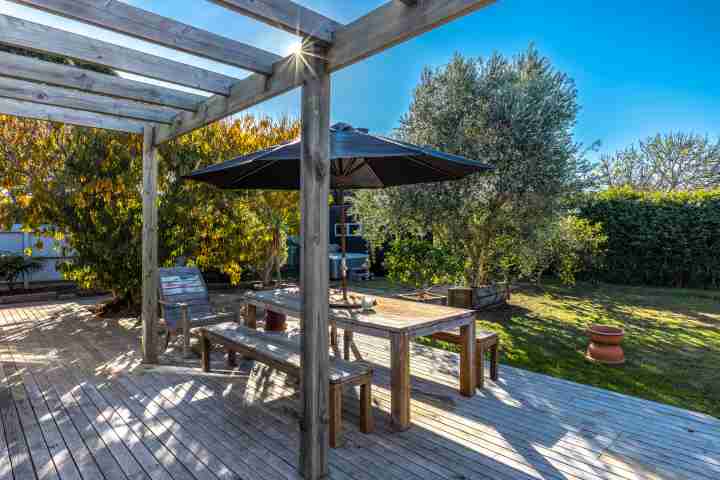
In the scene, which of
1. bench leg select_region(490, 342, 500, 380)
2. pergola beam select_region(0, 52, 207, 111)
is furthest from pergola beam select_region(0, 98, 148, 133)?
bench leg select_region(490, 342, 500, 380)

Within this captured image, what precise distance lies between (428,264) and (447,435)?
12.6ft

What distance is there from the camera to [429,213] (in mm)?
6887

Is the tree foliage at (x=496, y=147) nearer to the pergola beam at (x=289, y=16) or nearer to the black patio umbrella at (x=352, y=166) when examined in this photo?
the black patio umbrella at (x=352, y=166)

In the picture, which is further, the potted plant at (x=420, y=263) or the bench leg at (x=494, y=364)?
the potted plant at (x=420, y=263)

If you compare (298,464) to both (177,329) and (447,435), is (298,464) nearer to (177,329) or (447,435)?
(447,435)

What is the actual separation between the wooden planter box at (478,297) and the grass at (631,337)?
0.21 metres

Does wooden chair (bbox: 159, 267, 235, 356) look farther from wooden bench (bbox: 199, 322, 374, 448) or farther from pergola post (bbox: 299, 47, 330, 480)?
pergola post (bbox: 299, 47, 330, 480)

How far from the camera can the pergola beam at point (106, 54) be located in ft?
8.13

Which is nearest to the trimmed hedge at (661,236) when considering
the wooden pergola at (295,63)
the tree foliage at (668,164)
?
the tree foliage at (668,164)

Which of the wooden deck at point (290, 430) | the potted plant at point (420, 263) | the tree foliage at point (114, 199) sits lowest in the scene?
the wooden deck at point (290, 430)

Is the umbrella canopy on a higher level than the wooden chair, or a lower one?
higher

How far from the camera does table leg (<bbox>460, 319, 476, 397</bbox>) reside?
3.48 m

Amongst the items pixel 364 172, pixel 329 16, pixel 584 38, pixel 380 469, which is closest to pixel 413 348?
pixel 364 172

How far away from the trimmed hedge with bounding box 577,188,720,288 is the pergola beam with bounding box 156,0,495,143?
29.9ft
